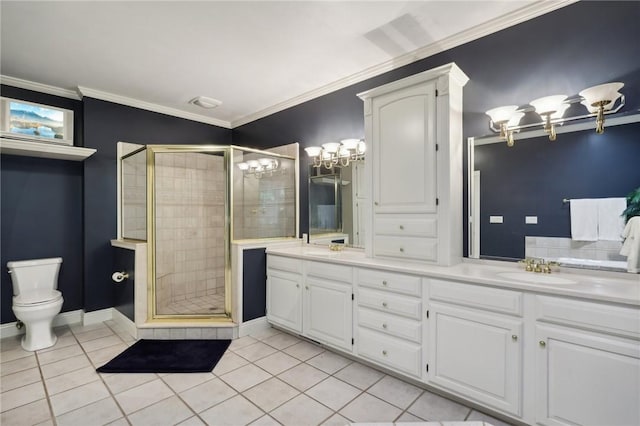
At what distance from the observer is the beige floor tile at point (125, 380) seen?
2.13 metres

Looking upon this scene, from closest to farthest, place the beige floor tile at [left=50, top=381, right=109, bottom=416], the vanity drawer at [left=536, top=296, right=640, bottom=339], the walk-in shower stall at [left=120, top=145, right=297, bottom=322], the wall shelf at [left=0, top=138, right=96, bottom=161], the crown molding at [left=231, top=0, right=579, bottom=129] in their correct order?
the vanity drawer at [left=536, top=296, right=640, bottom=339]
the beige floor tile at [left=50, top=381, right=109, bottom=416]
the crown molding at [left=231, top=0, right=579, bottom=129]
the wall shelf at [left=0, top=138, right=96, bottom=161]
the walk-in shower stall at [left=120, top=145, right=297, bottom=322]

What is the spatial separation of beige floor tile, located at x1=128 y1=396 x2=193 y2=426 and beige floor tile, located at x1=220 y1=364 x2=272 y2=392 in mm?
350

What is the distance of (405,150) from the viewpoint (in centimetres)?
237

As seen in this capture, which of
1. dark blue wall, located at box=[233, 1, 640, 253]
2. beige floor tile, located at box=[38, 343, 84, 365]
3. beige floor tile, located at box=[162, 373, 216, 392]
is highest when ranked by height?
dark blue wall, located at box=[233, 1, 640, 253]

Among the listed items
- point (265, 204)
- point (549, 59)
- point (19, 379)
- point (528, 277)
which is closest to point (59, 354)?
point (19, 379)

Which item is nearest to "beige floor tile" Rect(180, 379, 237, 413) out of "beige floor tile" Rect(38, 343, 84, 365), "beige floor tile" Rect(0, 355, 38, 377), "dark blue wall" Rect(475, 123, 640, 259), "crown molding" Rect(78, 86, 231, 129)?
"beige floor tile" Rect(38, 343, 84, 365)

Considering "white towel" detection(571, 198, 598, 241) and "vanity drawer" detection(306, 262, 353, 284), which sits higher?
"white towel" detection(571, 198, 598, 241)

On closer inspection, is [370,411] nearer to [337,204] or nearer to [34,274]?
[337,204]

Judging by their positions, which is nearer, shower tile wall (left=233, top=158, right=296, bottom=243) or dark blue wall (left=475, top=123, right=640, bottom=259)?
dark blue wall (left=475, top=123, right=640, bottom=259)

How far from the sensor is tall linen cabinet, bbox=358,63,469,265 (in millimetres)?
2168

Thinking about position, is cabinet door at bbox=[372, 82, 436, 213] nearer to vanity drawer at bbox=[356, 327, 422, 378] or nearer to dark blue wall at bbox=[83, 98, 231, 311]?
vanity drawer at bbox=[356, 327, 422, 378]

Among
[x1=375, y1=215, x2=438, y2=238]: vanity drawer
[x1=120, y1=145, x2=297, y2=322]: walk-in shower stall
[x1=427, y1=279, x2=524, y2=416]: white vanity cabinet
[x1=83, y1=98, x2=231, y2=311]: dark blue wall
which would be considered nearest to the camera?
[x1=427, y1=279, x2=524, y2=416]: white vanity cabinet

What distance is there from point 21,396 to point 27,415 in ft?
0.95

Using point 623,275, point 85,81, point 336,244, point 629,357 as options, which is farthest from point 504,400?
point 85,81
